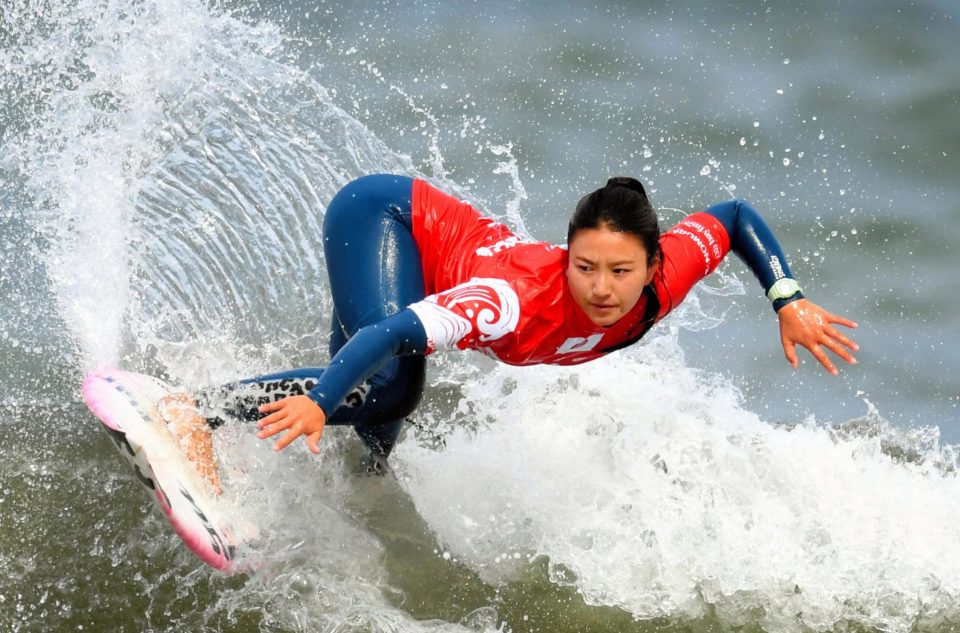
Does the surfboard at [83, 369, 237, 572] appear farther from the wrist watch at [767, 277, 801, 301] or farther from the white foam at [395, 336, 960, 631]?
the wrist watch at [767, 277, 801, 301]

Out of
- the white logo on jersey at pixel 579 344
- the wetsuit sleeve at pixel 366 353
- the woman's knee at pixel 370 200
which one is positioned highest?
the woman's knee at pixel 370 200

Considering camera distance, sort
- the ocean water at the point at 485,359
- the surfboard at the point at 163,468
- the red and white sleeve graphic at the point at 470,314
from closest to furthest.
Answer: the red and white sleeve graphic at the point at 470,314
the surfboard at the point at 163,468
the ocean water at the point at 485,359

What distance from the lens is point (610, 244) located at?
11.2ft

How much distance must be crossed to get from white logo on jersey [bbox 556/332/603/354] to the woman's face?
0.42 ft

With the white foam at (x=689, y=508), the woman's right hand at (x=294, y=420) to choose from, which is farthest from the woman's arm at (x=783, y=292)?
the woman's right hand at (x=294, y=420)

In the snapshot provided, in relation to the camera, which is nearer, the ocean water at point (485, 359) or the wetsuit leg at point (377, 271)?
the wetsuit leg at point (377, 271)

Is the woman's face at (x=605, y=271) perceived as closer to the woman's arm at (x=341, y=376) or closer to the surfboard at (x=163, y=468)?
the woman's arm at (x=341, y=376)

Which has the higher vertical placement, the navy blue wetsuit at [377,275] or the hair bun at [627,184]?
the hair bun at [627,184]

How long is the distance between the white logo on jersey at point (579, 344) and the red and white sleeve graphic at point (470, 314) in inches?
8.6

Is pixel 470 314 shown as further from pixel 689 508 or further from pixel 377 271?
pixel 689 508

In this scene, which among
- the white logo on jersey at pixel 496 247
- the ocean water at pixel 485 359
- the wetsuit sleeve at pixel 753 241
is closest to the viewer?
the white logo on jersey at pixel 496 247

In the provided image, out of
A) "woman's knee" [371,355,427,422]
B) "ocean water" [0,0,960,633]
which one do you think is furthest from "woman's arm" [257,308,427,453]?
"ocean water" [0,0,960,633]

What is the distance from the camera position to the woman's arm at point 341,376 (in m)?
3.02

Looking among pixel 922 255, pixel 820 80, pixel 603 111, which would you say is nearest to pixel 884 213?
pixel 922 255
